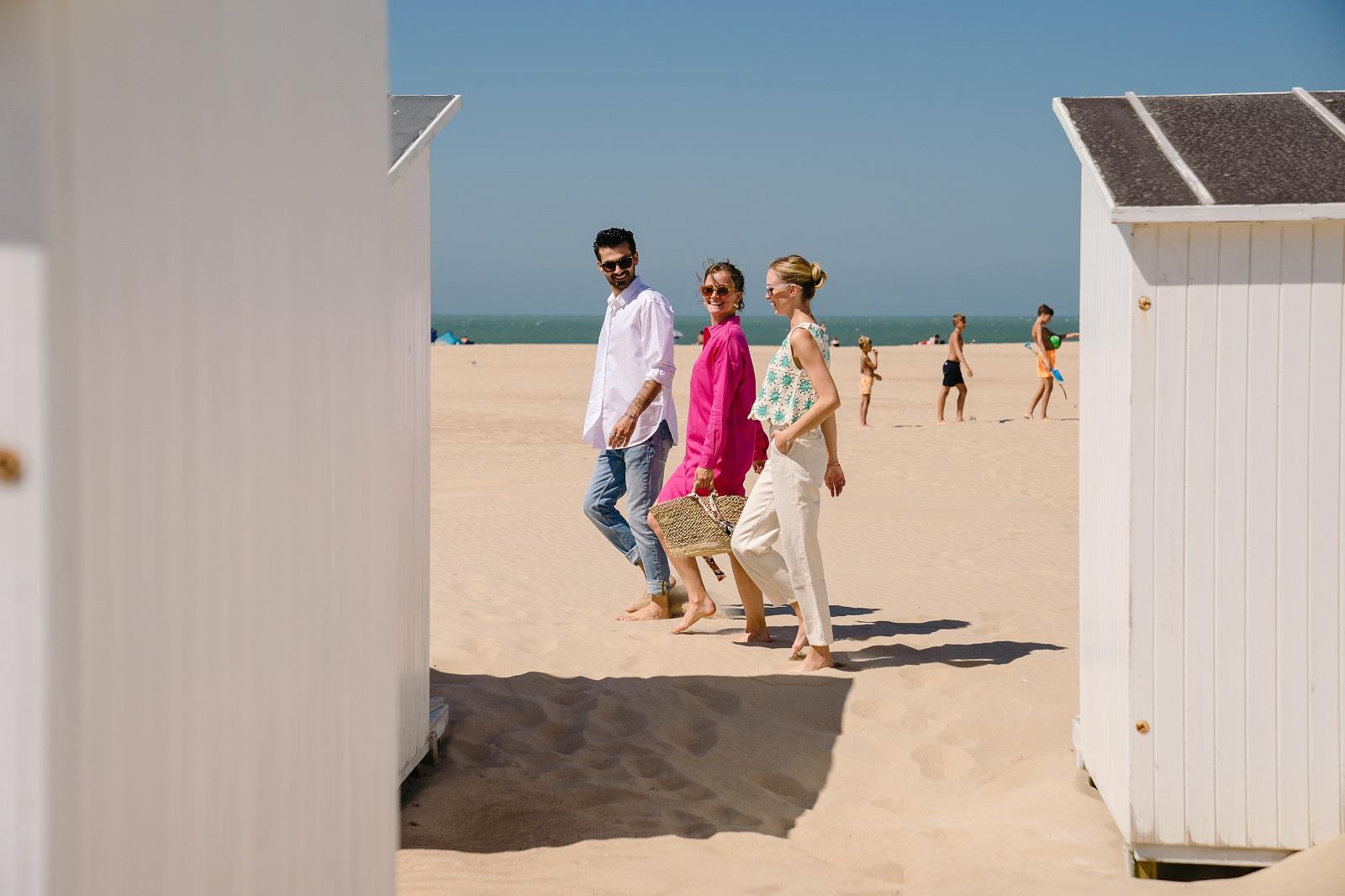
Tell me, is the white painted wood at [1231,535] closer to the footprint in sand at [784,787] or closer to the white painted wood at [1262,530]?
the white painted wood at [1262,530]

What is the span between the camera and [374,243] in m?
2.62

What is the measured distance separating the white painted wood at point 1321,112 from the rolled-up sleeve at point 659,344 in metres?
3.14

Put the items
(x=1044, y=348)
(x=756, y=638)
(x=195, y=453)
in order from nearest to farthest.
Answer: (x=195, y=453)
(x=756, y=638)
(x=1044, y=348)

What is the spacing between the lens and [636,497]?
6887 millimetres

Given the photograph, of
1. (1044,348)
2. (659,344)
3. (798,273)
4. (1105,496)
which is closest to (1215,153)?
(1105,496)

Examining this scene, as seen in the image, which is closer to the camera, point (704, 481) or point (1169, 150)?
point (1169, 150)

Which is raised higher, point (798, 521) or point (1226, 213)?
point (1226, 213)

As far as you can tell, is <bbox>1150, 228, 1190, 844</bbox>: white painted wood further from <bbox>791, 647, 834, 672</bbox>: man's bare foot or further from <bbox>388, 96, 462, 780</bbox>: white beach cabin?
<bbox>791, 647, 834, 672</bbox>: man's bare foot

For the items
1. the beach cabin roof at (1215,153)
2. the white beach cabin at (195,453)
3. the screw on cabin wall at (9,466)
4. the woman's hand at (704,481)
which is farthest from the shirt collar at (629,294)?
the screw on cabin wall at (9,466)

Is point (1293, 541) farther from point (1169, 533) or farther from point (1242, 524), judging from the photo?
point (1169, 533)

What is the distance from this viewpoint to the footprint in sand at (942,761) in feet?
16.0

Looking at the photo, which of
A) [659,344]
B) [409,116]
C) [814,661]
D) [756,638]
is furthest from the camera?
[659,344]

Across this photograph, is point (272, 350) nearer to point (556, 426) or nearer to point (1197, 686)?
point (1197, 686)

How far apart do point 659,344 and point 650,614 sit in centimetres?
156
